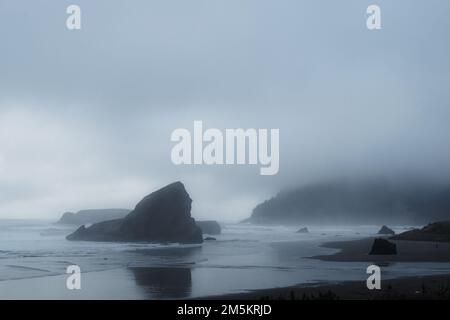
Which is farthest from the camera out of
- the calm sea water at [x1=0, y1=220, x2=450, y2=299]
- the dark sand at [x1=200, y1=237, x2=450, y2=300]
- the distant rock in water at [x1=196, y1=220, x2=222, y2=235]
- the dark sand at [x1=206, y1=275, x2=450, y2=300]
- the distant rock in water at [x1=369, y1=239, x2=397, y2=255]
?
the distant rock in water at [x1=196, y1=220, x2=222, y2=235]

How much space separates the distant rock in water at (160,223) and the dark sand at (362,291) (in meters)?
55.4

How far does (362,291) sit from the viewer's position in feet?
76.9

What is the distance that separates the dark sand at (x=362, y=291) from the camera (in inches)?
843

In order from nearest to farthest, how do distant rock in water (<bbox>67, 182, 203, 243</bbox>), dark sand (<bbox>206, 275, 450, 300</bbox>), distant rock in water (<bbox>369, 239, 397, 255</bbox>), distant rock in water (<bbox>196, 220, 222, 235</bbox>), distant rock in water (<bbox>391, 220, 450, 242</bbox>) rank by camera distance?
1. dark sand (<bbox>206, 275, 450, 300</bbox>)
2. distant rock in water (<bbox>369, 239, 397, 255</bbox>)
3. distant rock in water (<bbox>391, 220, 450, 242</bbox>)
4. distant rock in water (<bbox>67, 182, 203, 243</bbox>)
5. distant rock in water (<bbox>196, 220, 222, 235</bbox>)

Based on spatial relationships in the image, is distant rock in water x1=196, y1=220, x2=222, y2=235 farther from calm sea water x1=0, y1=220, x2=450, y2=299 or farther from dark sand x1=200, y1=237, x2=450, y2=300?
dark sand x1=200, y1=237, x2=450, y2=300

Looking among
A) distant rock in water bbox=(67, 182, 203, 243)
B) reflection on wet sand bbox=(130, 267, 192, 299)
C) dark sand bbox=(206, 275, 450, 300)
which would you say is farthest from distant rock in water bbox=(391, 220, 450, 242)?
reflection on wet sand bbox=(130, 267, 192, 299)

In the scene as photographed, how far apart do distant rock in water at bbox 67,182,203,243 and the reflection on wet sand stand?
4386 centimetres

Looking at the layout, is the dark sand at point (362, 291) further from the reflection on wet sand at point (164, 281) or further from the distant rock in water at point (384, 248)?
the distant rock in water at point (384, 248)

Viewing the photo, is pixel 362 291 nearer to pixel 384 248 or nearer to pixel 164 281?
pixel 164 281

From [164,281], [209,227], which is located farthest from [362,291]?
[209,227]

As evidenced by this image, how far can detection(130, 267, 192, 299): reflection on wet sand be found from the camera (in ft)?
81.5
